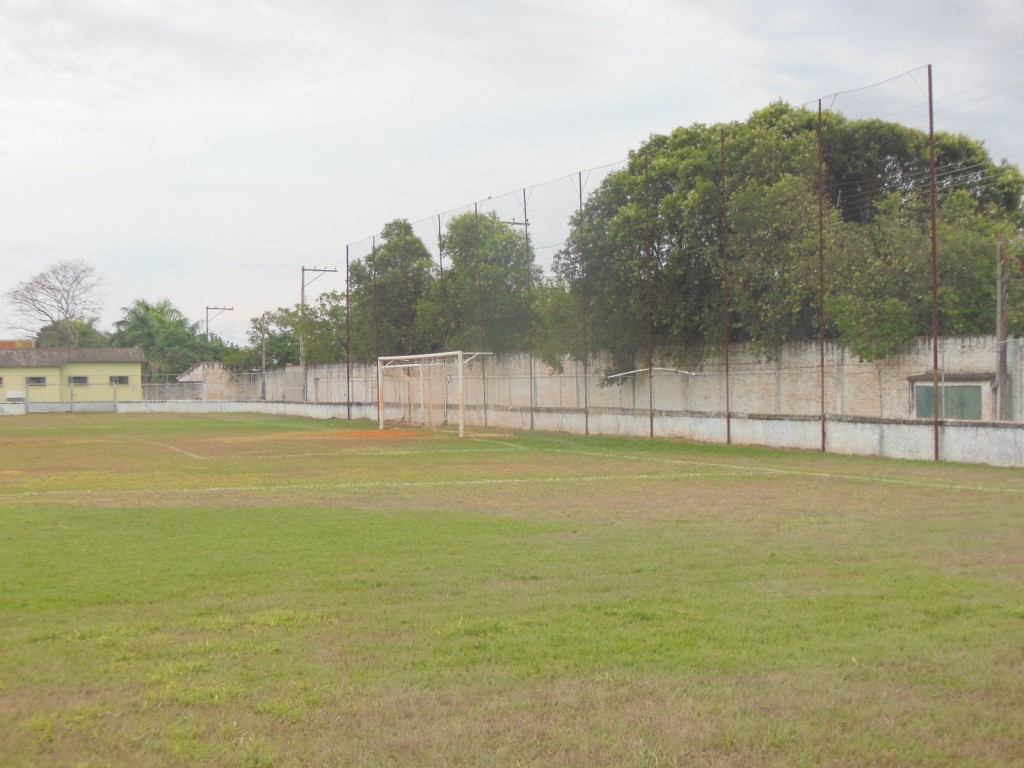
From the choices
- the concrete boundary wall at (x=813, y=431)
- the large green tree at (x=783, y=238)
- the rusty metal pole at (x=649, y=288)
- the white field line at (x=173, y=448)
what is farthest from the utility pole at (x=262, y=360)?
the rusty metal pole at (x=649, y=288)

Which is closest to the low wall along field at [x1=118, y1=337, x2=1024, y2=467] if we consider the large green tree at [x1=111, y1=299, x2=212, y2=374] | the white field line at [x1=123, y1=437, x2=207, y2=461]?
the white field line at [x1=123, y1=437, x2=207, y2=461]

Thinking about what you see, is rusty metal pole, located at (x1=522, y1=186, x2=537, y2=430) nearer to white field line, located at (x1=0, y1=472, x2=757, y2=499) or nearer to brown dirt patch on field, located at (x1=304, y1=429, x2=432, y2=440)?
brown dirt patch on field, located at (x1=304, y1=429, x2=432, y2=440)

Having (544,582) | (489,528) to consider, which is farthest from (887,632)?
(489,528)

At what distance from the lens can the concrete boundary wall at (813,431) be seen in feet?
61.5

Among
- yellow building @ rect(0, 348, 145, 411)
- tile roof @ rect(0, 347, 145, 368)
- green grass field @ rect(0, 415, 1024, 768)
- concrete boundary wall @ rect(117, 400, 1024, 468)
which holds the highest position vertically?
tile roof @ rect(0, 347, 145, 368)

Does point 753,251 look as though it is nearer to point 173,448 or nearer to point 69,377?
point 173,448

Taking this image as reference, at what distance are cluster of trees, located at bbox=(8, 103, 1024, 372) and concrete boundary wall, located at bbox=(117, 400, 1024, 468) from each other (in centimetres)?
230

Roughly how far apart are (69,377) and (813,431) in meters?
59.3

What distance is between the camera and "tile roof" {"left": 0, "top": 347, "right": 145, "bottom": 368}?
6775 centimetres

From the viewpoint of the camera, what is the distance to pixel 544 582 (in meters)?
7.82

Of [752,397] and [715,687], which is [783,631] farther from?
[752,397]

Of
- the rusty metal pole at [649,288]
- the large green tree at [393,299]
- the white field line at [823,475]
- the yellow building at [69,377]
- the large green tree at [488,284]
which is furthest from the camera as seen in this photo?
the yellow building at [69,377]

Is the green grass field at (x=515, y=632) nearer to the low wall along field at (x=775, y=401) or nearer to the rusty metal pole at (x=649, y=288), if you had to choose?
the low wall along field at (x=775, y=401)

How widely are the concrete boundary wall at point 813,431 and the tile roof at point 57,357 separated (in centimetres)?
4131
